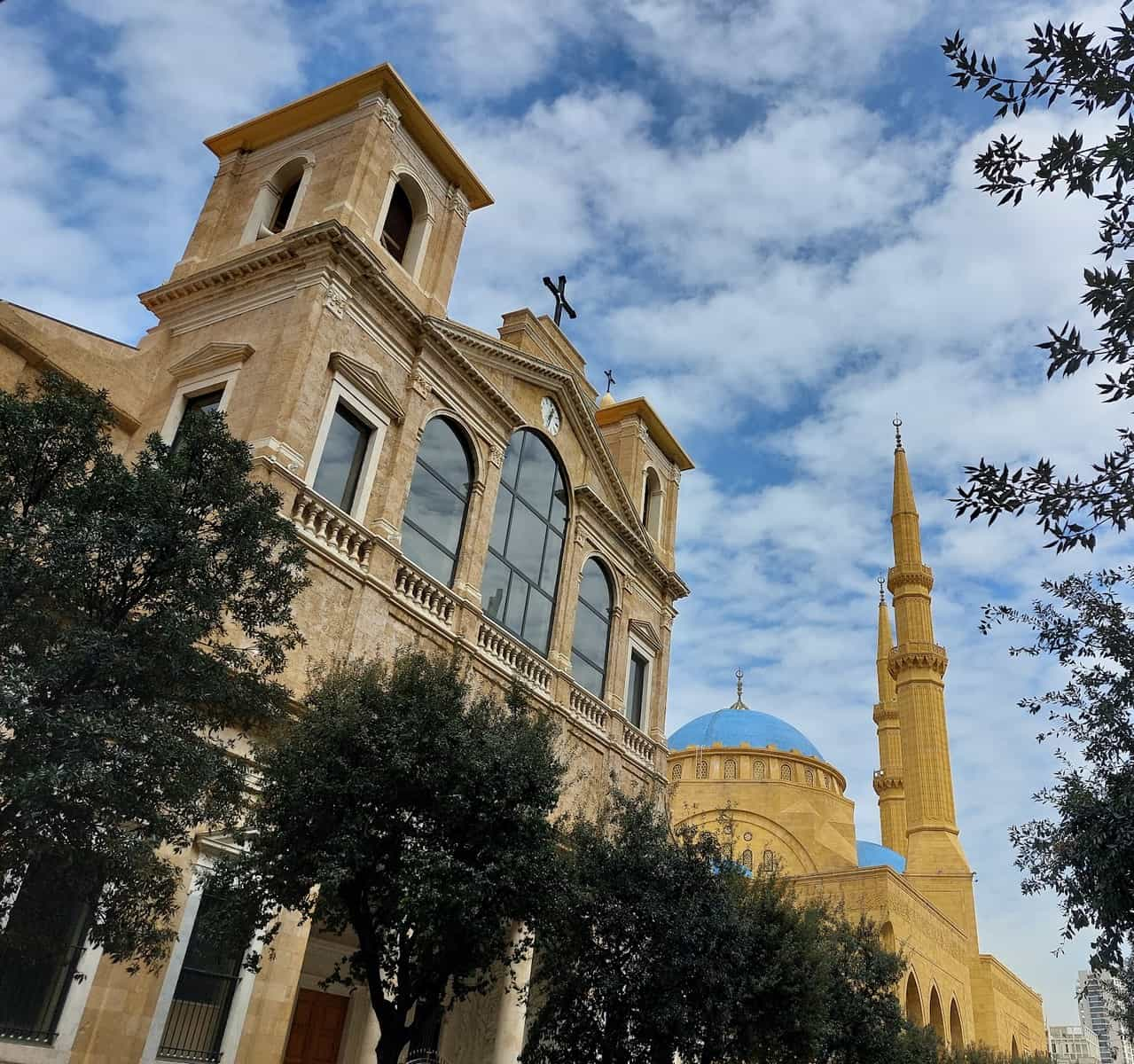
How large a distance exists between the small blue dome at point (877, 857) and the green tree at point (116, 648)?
4270cm

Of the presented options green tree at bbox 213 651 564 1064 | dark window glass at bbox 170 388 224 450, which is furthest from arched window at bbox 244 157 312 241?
green tree at bbox 213 651 564 1064

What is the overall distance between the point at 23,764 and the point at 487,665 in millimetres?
10567

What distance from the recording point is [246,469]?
941 cm

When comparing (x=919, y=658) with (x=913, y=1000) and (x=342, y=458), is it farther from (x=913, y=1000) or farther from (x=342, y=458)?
(x=342, y=458)

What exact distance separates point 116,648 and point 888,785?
5884 cm

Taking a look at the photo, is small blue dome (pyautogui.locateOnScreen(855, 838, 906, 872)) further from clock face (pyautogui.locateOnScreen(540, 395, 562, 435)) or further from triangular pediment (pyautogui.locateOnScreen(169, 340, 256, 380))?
triangular pediment (pyautogui.locateOnScreen(169, 340, 256, 380))

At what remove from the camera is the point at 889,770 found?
2403 inches

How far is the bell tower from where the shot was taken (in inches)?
709

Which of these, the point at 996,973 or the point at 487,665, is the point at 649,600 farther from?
the point at 996,973

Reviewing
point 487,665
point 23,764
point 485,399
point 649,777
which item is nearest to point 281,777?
point 23,764

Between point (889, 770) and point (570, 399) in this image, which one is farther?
point (889, 770)

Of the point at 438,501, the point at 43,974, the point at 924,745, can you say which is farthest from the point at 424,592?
the point at 924,745

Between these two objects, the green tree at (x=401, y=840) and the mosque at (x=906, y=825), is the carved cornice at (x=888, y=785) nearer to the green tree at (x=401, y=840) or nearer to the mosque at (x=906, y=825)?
the mosque at (x=906, y=825)

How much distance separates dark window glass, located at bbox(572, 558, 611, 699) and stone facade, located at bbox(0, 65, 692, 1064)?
0.23m
